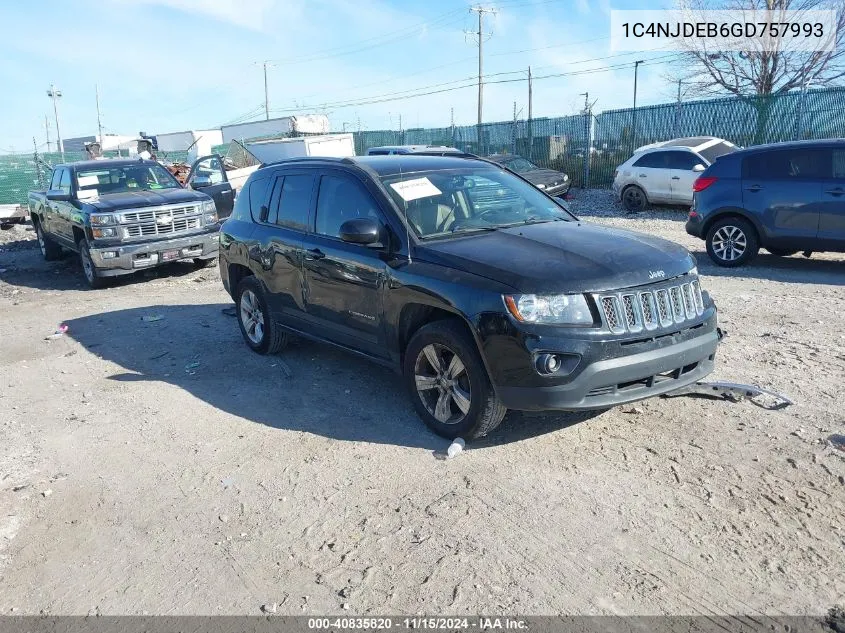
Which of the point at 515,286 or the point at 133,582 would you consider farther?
the point at 515,286

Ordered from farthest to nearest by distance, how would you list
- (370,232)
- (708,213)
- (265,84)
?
(265,84) → (708,213) → (370,232)

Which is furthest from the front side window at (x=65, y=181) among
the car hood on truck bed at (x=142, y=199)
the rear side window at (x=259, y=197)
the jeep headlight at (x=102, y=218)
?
the rear side window at (x=259, y=197)

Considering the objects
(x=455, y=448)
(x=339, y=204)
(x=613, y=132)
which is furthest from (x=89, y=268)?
(x=613, y=132)

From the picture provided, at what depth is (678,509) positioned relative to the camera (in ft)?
12.1

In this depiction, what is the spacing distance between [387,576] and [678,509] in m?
1.57

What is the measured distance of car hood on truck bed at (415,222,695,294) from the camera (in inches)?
160

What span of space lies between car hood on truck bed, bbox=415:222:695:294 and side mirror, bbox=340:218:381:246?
0.34 m

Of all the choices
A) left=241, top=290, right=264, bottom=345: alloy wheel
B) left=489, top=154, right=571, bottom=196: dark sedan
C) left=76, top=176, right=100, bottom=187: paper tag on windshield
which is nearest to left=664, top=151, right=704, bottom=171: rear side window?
left=489, top=154, right=571, bottom=196: dark sedan

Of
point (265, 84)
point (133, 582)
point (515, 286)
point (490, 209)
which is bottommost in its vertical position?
point (133, 582)

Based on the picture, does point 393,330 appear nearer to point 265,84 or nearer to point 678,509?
point 678,509

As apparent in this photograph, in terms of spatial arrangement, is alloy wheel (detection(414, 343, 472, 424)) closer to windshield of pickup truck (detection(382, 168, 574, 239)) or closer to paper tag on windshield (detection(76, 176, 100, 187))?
windshield of pickup truck (detection(382, 168, 574, 239))

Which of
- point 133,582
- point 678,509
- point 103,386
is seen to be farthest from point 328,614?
point 103,386

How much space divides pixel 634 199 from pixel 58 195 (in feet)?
41.4

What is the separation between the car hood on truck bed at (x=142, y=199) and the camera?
36.6 feet
